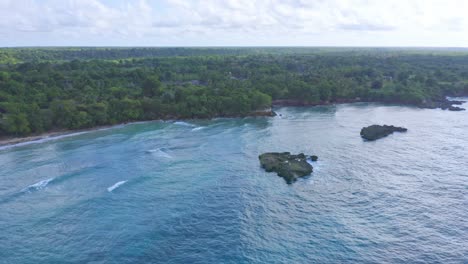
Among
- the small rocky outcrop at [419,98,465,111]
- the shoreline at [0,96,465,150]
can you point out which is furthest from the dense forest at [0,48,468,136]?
the small rocky outcrop at [419,98,465,111]

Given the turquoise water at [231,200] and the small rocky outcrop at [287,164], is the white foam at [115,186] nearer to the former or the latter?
the turquoise water at [231,200]

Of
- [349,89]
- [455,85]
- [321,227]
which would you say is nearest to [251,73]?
[349,89]

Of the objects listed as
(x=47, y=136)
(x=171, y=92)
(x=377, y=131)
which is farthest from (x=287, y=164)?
(x=47, y=136)

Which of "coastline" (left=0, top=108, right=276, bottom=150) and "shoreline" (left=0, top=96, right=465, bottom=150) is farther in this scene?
"shoreline" (left=0, top=96, right=465, bottom=150)

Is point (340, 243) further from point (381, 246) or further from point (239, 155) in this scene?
point (239, 155)

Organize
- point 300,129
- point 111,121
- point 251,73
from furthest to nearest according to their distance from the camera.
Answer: point 251,73 < point 111,121 < point 300,129

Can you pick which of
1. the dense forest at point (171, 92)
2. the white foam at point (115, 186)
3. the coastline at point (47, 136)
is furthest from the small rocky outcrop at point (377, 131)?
the coastline at point (47, 136)

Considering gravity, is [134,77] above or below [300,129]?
above

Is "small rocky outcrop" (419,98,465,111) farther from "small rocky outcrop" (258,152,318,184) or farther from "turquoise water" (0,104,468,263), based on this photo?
"small rocky outcrop" (258,152,318,184)
